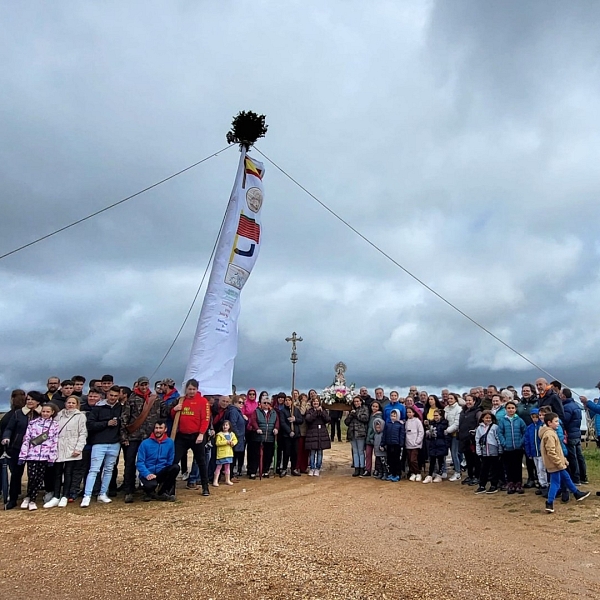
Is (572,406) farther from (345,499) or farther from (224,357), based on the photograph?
(224,357)

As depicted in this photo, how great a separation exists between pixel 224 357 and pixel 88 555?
563cm

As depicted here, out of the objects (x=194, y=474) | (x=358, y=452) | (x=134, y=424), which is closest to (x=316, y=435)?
(x=358, y=452)

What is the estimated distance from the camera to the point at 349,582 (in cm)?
502

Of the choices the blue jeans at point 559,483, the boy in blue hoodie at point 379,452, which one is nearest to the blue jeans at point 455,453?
the boy in blue hoodie at point 379,452

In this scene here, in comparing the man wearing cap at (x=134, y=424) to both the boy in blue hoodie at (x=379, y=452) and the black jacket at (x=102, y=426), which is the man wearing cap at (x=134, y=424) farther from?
the boy in blue hoodie at (x=379, y=452)

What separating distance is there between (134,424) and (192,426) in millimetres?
1017

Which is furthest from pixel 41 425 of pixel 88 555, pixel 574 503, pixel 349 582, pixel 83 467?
pixel 574 503

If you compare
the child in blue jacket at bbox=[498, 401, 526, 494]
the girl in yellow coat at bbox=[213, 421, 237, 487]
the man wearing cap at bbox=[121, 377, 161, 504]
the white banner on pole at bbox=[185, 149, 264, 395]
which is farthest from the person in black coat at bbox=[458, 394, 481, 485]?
the man wearing cap at bbox=[121, 377, 161, 504]

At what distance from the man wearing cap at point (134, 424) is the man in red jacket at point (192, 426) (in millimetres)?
410

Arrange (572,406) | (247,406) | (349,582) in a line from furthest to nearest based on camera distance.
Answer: (247,406) → (572,406) → (349,582)

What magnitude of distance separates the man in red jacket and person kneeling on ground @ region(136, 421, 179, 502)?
1.80 ft

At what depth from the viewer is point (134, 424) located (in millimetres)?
9062

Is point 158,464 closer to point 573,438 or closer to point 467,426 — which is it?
point 467,426

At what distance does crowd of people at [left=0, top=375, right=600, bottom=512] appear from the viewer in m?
8.36
